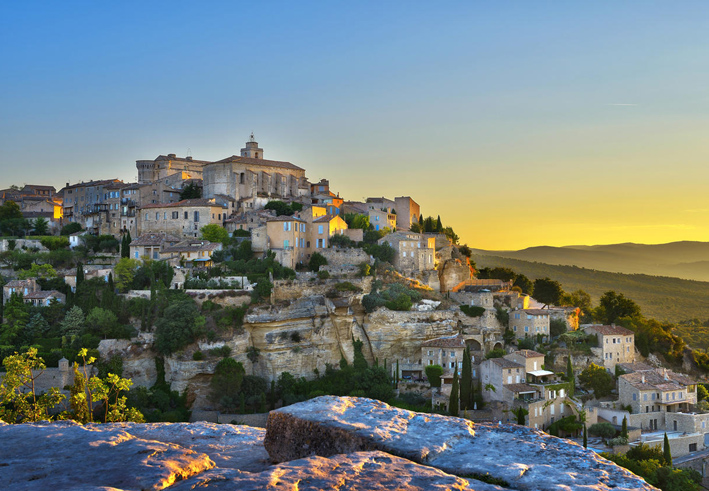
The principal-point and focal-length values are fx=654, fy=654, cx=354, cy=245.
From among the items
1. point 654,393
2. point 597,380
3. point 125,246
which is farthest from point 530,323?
point 125,246

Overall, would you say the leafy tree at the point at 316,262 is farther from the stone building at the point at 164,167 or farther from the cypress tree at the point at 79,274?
the stone building at the point at 164,167

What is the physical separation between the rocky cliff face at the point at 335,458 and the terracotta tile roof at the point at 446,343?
38282 mm

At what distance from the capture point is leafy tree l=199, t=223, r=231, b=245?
2205 inches

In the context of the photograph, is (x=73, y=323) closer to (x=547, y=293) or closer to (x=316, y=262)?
(x=316, y=262)

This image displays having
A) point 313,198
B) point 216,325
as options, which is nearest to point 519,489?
point 216,325

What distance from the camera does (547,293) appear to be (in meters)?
62.9

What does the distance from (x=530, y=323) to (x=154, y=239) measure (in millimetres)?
31657

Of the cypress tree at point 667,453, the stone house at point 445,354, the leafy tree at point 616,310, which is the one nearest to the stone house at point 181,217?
the stone house at point 445,354

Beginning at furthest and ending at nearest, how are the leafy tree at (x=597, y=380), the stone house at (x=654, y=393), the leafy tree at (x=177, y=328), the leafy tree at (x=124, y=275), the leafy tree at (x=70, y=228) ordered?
the leafy tree at (x=70, y=228) → the leafy tree at (x=124, y=275) → the leafy tree at (x=597, y=380) → the leafy tree at (x=177, y=328) → the stone house at (x=654, y=393)

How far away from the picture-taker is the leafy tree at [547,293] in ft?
205

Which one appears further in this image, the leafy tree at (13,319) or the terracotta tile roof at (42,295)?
the terracotta tile roof at (42,295)

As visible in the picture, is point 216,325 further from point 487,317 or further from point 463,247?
point 463,247

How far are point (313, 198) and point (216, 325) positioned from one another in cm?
2516

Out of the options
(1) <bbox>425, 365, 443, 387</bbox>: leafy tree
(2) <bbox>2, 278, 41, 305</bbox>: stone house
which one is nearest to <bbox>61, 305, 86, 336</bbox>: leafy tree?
(2) <bbox>2, 278, 41, 305</bbox>: stone house
